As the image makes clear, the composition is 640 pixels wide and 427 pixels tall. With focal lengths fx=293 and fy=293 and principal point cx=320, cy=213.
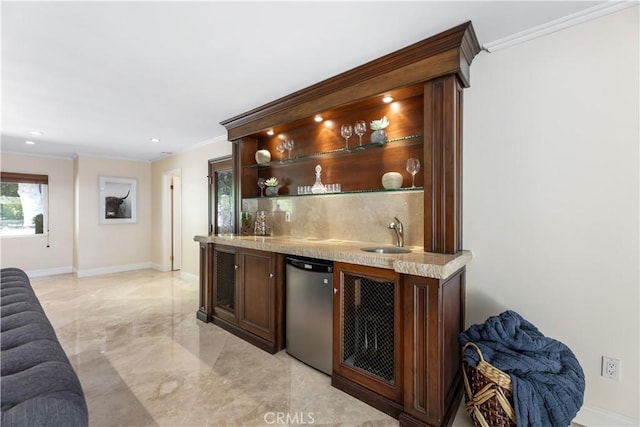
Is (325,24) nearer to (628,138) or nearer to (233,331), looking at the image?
(628,138)

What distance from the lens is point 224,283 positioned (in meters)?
3.29

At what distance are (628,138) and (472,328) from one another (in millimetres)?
1425

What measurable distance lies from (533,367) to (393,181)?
1.50 m

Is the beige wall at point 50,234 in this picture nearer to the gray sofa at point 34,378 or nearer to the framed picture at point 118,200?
the framed picture at point 118,200

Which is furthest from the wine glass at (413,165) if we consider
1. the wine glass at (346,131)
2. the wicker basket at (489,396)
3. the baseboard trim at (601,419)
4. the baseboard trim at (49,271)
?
the baseboard trim at (49,271)

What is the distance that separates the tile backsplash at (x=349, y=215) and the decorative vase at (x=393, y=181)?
0.13 meters

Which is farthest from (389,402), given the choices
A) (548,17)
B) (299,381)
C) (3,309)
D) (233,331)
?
(548,17)

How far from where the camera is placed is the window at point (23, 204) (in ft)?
17.4

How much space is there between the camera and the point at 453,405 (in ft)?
6.23

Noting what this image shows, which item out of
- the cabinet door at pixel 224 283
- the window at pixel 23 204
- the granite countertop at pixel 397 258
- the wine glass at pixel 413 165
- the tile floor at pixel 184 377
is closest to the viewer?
the granite countertop at pixel 397 258

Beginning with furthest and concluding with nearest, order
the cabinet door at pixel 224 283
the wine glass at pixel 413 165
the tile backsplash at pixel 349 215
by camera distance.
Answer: the cabinet door at pixel 224 283 < the tile backsplash at pixel 349 215 < the wine glass at pixel 413 165

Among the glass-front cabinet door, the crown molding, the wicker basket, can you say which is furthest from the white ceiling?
the wicker basket

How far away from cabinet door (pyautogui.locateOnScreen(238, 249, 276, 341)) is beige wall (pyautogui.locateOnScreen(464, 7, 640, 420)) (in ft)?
5.37

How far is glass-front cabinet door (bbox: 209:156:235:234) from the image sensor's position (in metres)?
4.52
